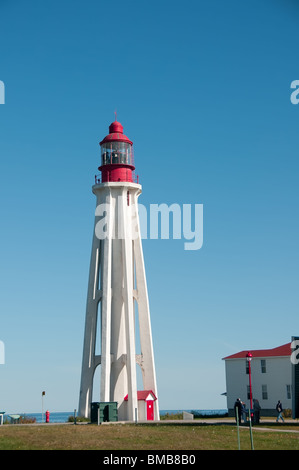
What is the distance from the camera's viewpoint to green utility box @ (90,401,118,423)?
47062mm

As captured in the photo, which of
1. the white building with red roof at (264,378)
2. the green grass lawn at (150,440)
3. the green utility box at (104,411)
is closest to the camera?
the green grass lawn at (150,440)

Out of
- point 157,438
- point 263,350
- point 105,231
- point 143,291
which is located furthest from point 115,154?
point 157,438

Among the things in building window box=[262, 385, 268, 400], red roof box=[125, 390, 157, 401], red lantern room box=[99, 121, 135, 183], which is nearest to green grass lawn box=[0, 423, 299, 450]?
red roof box=[125, 390, 157, 401]

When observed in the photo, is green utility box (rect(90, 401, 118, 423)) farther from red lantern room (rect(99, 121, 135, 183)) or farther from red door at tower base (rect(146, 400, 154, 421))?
red lantern room (rect(99, 121, 135, 183))

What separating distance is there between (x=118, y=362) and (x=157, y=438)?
24744mm

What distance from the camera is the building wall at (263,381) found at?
63.0 meters

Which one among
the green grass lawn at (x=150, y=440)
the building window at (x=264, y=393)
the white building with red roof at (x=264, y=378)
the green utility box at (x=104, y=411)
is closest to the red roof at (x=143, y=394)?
the green utility box at (x=104, y=411)

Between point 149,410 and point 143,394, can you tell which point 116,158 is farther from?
point 149,410

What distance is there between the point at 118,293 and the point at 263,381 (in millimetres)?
17960

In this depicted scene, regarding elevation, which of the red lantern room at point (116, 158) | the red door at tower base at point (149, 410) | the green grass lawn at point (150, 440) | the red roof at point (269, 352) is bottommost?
the green grass lawn at point (150, 440)

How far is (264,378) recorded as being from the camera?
64312 millimetres

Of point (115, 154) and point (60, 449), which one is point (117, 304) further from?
point (60, 449)

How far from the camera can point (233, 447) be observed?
91.1 feet

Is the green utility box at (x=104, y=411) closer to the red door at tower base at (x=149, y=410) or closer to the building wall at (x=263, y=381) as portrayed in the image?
the red door at tower base at (x=149, y=410)
